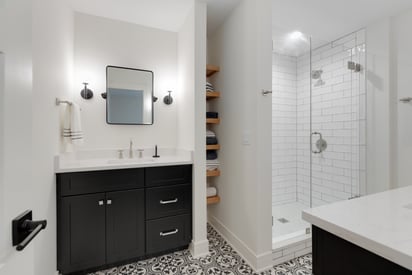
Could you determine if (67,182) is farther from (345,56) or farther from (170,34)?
(345,56)

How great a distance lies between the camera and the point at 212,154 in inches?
96.9

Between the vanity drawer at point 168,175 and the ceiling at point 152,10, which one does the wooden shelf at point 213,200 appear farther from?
the ceiling at point 152,10

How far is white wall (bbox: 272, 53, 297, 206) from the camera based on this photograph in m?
2.98

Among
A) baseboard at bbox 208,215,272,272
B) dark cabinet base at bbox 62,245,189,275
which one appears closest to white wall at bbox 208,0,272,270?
baseboard at bbox 208,215,272,272

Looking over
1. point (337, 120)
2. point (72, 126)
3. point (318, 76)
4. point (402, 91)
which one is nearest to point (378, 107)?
point (402, 91)

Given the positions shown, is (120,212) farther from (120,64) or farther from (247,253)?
(120,64)

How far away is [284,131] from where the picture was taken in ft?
10.0

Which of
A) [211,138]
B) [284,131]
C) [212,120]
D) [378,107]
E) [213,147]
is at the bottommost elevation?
[213,147]

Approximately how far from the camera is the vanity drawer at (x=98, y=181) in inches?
62.3

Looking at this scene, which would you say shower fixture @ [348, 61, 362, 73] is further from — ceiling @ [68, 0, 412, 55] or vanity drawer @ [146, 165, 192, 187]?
vanity drawer @ [146, 165, 192, 187]

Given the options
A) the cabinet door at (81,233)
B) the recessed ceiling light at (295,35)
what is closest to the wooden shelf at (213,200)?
the cabinet door at (81,233)

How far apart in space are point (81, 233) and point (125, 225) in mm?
339

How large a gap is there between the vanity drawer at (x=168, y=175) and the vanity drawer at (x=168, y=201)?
0.05 metres

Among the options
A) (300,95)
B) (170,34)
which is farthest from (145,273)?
(300,95)
